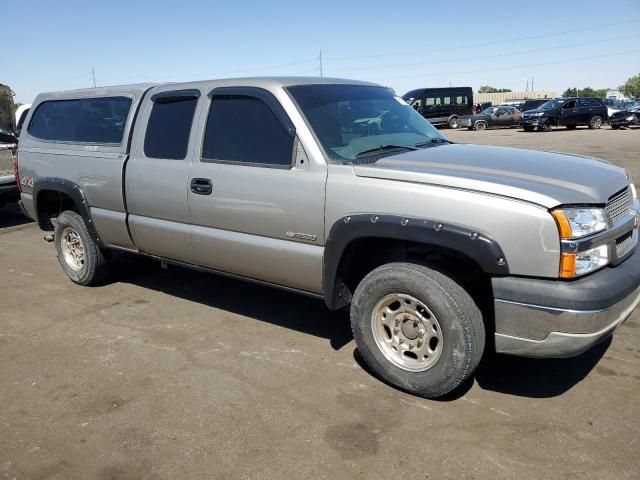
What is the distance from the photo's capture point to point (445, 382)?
313 centimetres

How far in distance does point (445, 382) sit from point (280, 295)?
2.33m

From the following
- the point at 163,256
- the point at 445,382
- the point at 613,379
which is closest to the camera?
the point at 445,382

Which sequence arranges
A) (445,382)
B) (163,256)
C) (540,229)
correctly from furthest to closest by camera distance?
1. (163,256)
2. (445,382)
3. (540,229)

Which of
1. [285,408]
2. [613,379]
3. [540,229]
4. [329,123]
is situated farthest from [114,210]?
[613,379]

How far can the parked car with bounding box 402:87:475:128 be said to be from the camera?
104ft

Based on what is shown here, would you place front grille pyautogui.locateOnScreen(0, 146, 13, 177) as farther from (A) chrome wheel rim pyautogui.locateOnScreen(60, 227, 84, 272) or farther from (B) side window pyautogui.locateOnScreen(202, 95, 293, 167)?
(B) side window pyautogui.locateOnScreen(202, 95, 293, 167)

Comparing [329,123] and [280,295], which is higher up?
[329,123]

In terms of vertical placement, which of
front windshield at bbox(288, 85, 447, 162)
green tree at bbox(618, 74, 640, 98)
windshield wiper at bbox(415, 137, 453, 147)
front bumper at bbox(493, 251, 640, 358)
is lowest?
front bumper at bbox(493, 251, 640, 358)

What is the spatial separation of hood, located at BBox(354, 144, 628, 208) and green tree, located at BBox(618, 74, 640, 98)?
143549mm

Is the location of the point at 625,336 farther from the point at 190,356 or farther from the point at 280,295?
the point at 190,356

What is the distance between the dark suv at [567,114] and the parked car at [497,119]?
11.5 feet

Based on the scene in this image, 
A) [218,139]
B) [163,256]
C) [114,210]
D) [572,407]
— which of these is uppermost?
[218,139]

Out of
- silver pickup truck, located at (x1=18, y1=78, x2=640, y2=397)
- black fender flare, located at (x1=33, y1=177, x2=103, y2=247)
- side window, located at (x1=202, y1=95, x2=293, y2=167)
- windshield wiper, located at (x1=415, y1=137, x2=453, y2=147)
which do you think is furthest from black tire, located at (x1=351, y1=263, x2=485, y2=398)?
black fender flare, located at (x1=33, y1=177, x2=103, y2=247)

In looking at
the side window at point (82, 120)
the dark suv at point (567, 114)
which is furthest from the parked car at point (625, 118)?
the side window at point (82, 120)
